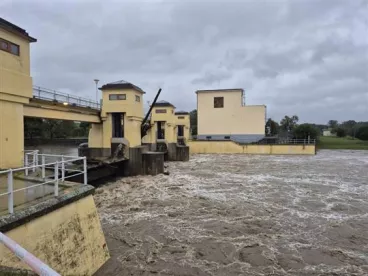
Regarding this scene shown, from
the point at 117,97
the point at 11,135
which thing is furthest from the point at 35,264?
the point at 117,97

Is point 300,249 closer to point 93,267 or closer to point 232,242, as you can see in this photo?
point 232,242

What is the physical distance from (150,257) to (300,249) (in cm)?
366

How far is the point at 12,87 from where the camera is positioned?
8742 millimetres

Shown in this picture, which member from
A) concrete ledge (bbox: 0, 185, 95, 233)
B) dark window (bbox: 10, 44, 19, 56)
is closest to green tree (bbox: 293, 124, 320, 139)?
dark window (bbox: 10, 44, 19, 56)

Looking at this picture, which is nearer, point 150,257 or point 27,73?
point 150,257

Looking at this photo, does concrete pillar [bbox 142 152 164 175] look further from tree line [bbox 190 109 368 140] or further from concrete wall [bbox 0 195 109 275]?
tree line [bbox 190 109 368 140]

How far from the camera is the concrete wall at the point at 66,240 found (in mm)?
4184

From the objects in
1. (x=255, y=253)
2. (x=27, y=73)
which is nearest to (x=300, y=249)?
(x=255, y=253)

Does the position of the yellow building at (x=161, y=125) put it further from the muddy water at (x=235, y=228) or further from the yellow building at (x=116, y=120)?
the muddy water at (x=235, y=228)

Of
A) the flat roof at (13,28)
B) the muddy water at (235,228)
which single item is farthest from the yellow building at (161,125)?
the flat roof at (13,28)

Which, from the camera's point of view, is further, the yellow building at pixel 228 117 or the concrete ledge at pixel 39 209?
the yellow building at pixel 228 117

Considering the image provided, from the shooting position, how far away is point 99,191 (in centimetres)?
1410

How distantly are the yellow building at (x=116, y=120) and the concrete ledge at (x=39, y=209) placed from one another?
13.2 meters

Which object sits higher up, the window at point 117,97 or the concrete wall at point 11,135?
the window at point 117,97
